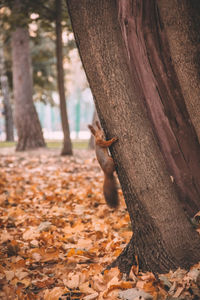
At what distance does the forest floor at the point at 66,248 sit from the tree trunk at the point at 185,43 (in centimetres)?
125

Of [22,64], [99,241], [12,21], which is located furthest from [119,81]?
[22,64]

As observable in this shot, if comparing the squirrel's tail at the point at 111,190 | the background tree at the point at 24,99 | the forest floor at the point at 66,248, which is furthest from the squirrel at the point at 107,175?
the background tree at the point at 24,99

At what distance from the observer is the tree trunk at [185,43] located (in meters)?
2.29

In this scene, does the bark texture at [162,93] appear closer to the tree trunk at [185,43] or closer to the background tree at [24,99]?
the tree trunk at [185,43]

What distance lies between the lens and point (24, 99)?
10.1 m

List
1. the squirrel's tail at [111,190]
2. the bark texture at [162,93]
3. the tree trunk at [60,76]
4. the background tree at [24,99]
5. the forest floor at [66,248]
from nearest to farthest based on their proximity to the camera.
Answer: the forest floor at [66,248] < the bark texture at [162,93] < the squirrel's tail at [111,190] < the tree trunk at [60,76] < the background tree at [24,99]

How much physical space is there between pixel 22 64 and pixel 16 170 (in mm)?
5011

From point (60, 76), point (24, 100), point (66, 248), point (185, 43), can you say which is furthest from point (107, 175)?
point (24, 100)

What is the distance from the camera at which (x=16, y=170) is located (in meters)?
6.42

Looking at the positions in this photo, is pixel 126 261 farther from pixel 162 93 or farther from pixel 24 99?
pixel 24 99

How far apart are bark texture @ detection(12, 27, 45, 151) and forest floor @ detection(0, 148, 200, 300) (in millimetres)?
4641

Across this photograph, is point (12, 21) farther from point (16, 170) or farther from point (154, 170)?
point (154, 170)

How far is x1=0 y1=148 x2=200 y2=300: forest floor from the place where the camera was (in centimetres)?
204

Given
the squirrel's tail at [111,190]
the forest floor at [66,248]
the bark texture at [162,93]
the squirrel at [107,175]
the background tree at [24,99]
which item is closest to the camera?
Answer: the forest floor at [66,248]
